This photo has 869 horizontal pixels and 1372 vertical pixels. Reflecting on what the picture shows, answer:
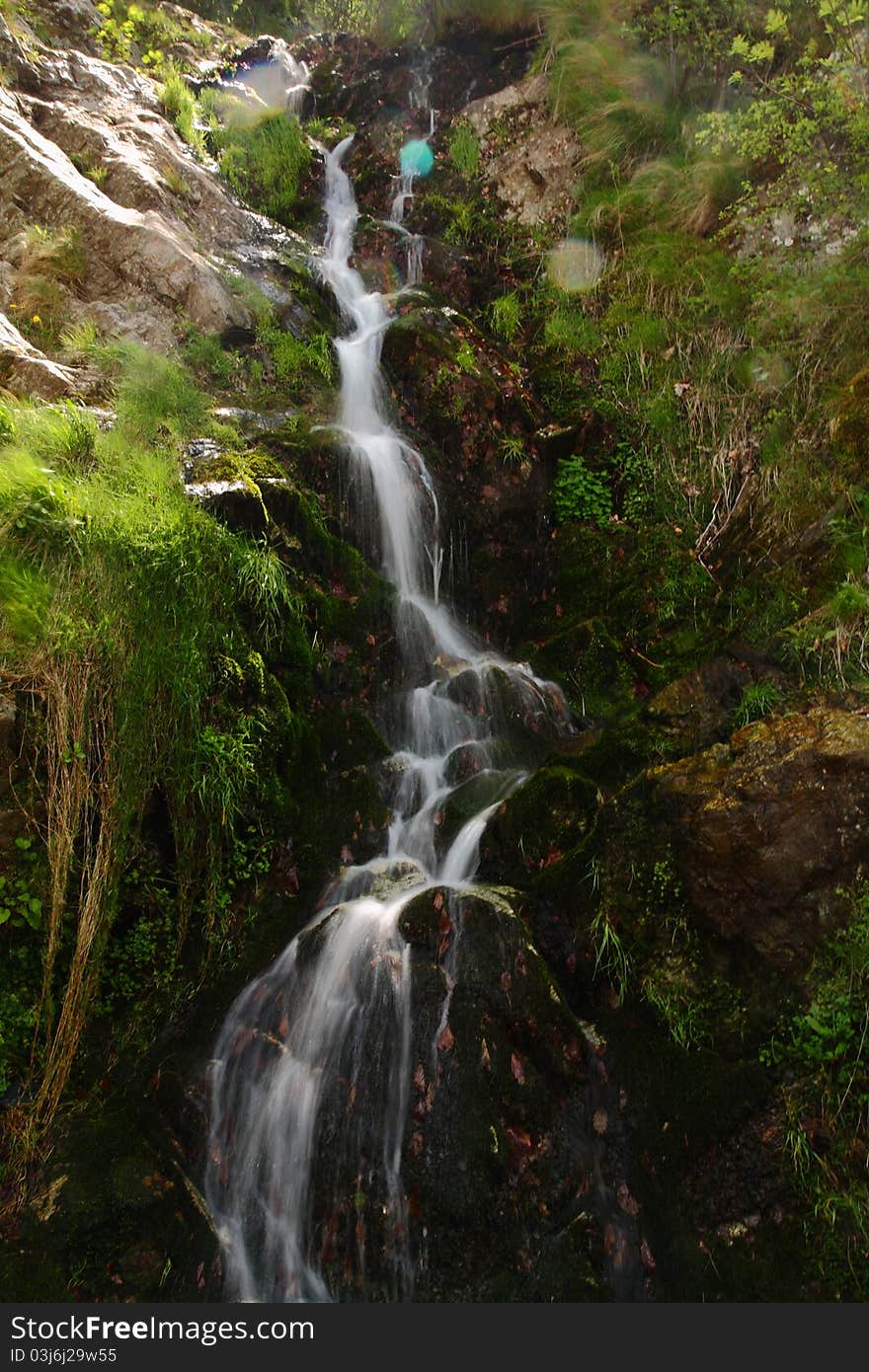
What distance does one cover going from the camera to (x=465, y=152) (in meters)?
11.0

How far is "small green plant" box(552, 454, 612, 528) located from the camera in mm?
7211

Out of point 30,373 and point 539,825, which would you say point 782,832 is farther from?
point 30,373

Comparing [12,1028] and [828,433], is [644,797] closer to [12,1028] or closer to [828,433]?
[12,1028]

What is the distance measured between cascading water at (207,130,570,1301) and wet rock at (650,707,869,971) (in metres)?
1.44

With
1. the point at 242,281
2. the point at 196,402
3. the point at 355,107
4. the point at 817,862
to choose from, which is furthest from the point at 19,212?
the point at 817,862

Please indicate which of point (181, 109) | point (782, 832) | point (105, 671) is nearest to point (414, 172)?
point (181, 109)

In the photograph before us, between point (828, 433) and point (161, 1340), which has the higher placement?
point (828, 433)

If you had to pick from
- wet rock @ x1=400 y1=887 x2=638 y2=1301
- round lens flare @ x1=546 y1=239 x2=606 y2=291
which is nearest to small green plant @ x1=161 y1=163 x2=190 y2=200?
round lens flare @ x1=546 y1=239 x2=606 y2=291

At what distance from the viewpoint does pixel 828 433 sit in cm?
601

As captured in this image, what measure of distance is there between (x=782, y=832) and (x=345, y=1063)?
2508 mm

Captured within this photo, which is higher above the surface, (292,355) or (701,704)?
(292,355)

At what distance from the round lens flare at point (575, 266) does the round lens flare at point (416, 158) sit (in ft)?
11.3

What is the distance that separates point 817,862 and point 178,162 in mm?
10931

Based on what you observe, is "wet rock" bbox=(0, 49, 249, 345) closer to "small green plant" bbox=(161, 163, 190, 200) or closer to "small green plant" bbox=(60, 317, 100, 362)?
"small green plant" bbox=(161, 163, 190, 200)
